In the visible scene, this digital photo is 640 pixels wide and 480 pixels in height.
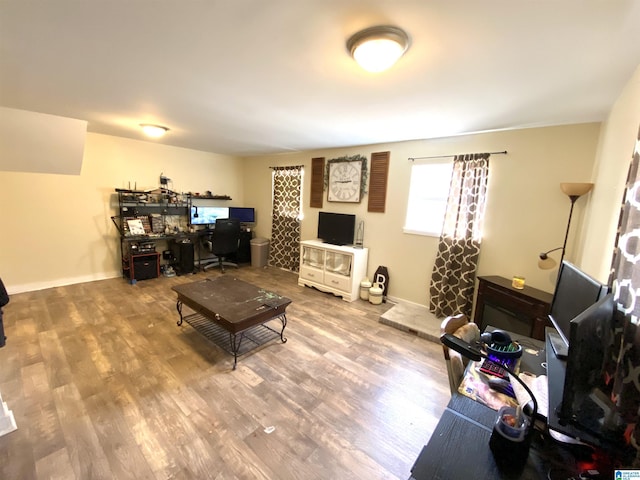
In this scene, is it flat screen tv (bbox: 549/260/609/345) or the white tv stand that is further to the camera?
the white tv stand

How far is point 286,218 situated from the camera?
17.2 ft

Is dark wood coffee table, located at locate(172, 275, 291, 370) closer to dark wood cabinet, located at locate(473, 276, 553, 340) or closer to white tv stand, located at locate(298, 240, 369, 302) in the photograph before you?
white tv stand, located at locate(298, 240, 369, 302)

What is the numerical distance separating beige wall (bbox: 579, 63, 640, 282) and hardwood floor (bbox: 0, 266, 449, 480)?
1.53 meters

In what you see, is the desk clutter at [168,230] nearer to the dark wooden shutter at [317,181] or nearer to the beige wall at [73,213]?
the beige wall at [73,213]

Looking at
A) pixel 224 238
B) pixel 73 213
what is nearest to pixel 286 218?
pixel 224 238

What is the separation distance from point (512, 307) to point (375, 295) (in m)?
1.68

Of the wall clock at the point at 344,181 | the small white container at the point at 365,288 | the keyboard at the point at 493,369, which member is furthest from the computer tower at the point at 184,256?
the keyboard at the point at 493,369

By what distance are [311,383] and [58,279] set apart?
14.0ft

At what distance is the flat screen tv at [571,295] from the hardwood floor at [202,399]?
1.08m

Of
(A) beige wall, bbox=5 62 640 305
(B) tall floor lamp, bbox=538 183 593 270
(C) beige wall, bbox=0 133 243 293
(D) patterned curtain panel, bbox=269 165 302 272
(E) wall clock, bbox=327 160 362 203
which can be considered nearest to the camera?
(A) beige wall, bbox=5 62 640 305

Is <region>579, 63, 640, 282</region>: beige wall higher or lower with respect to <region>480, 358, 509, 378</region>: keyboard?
higher

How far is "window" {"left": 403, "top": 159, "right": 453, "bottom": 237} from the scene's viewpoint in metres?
3.39

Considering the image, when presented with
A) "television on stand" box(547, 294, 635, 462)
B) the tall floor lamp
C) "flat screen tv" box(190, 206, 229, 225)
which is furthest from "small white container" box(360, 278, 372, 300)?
"flat screen tv" box(190, 206, 229, 225)

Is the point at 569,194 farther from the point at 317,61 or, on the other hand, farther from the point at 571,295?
the point at 317,61
